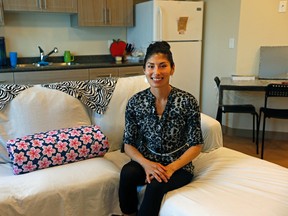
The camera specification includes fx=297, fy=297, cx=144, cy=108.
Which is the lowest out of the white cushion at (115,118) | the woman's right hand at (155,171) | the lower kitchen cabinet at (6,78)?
the woman's right hand at (155,171)

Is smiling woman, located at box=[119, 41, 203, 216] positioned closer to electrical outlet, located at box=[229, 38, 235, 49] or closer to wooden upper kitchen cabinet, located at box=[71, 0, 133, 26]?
electrical outlet, located at box=[229, 38, 235, 49]

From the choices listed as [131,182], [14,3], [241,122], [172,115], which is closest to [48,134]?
[131,182]

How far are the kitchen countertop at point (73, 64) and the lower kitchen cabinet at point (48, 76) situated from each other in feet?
0.15

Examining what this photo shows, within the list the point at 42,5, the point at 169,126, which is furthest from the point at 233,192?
the point at 42,5

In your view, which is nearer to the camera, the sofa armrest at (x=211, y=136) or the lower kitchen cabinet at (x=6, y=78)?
the sofa armrest at (x=211, y=136)

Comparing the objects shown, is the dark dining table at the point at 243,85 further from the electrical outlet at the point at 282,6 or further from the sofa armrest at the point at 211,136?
the sofa armrest at the point at 211,136

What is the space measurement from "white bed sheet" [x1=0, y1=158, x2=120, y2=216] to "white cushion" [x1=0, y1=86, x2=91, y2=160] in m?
0.27

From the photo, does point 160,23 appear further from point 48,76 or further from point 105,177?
point 105,177

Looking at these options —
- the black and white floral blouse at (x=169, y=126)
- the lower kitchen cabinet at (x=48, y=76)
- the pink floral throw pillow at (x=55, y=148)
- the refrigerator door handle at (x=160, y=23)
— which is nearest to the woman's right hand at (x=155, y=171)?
the black and white floral blouse at (x=169, y=126)

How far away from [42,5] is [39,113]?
213cm

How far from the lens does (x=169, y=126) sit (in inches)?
68.6

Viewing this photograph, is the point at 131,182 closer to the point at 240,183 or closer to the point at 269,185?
the point at 240,183

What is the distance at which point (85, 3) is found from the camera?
3.86m

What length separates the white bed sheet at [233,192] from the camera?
1.39m
